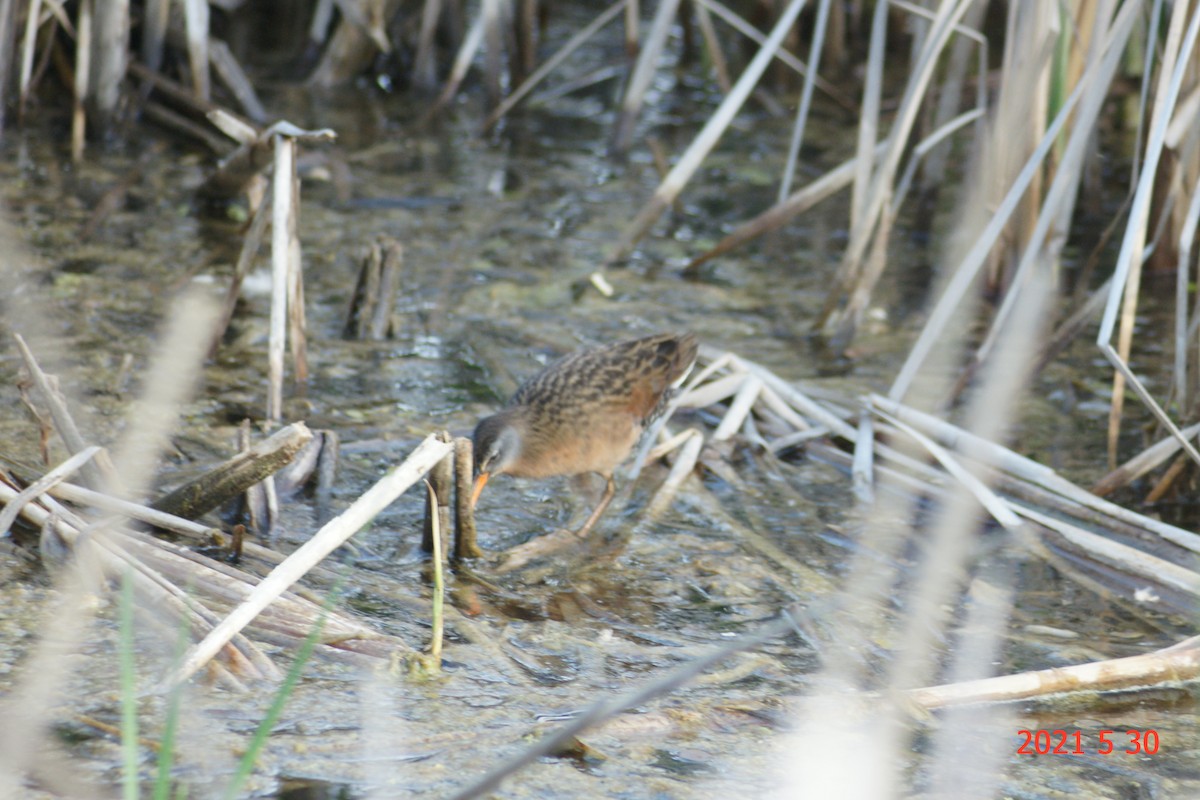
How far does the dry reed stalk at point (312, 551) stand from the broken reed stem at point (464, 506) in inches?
12.7

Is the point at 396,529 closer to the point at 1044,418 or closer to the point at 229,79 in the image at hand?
the point at 1044,418

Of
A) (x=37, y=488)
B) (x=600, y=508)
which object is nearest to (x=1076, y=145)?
(x=600, y=508)

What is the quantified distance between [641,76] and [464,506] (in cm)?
326

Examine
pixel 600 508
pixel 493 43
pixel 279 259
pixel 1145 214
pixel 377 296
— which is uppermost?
pixel 493 43

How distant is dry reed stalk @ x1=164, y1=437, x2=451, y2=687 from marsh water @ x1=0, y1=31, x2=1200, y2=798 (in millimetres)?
109

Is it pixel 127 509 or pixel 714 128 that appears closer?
pixel 127 509

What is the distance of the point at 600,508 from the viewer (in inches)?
141

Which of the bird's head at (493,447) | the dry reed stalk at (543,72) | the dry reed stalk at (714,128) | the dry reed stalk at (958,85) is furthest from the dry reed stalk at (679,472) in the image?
the dry reed stalk at (543,72)

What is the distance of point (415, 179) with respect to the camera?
6.22 metres

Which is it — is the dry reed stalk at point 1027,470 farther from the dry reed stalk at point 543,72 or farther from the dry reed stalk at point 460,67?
the dry reed stalk at point 460,67

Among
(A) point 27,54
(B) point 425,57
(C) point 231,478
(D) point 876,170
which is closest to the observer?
(C) point 231,478

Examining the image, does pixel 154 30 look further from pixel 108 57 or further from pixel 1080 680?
pixel 1080 680

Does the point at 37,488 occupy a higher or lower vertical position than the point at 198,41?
lower

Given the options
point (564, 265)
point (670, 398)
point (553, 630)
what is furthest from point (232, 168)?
point (553, 630)
